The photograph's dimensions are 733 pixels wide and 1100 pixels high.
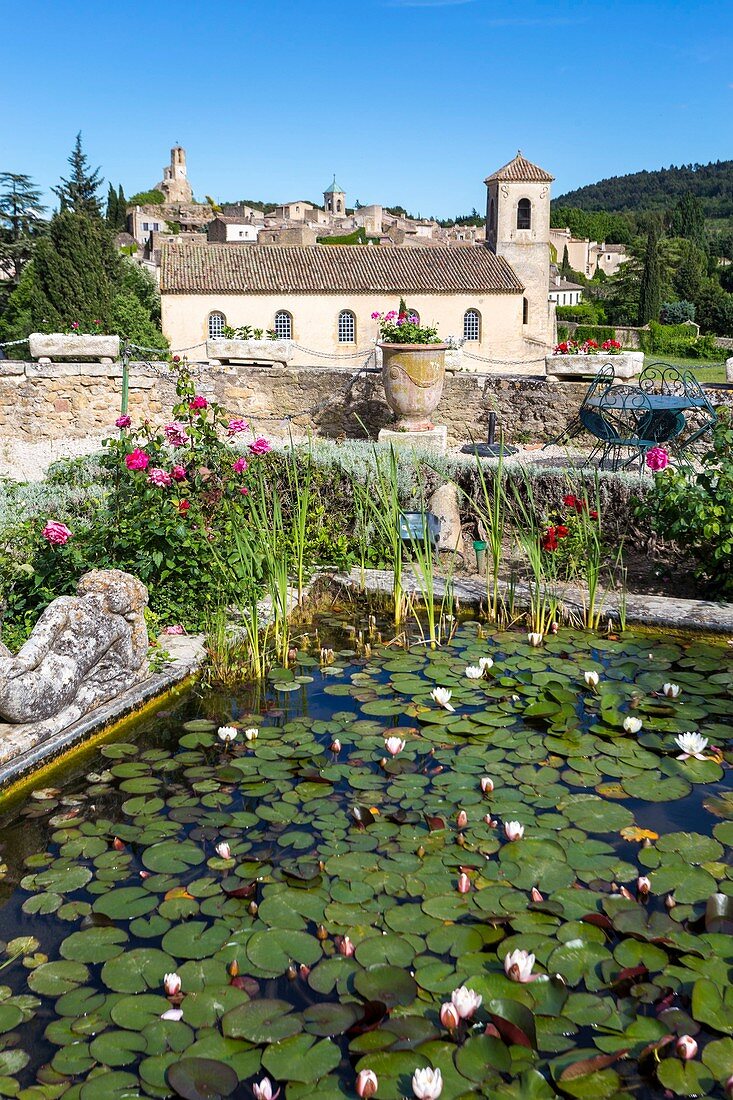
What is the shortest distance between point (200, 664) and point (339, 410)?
5.75m

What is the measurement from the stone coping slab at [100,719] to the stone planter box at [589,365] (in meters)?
5.83

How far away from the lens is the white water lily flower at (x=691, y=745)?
12.1ft

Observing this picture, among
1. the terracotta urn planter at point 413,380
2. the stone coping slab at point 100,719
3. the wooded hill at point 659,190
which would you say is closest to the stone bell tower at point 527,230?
the terracotta urn planter at point 413,380

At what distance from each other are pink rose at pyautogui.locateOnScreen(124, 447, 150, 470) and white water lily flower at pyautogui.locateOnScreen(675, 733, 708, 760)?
120 inches

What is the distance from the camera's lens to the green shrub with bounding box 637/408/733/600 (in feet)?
17.3

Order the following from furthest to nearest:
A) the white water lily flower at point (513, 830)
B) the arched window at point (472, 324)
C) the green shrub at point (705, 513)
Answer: the arched window at point (472, 324) < the green shrub at point (705, 513) < the white water lily flower at point (513, 830)

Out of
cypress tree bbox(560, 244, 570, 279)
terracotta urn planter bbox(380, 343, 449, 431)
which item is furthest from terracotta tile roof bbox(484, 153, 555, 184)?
cypress tree bbox(560, 244, 570, 279)

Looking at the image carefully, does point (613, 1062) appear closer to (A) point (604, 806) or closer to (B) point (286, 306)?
(A) point (604, 806)

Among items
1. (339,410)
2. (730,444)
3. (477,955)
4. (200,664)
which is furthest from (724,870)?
(339,410)

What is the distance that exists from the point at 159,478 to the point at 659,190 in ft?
540

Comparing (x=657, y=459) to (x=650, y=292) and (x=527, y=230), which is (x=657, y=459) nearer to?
(x=527, y=230)

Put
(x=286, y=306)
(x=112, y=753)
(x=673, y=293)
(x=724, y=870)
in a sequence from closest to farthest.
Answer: (x=724, y=870), (x=112, y=753), (x=286, y=306), (x=673, y=293)

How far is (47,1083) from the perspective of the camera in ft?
7.24

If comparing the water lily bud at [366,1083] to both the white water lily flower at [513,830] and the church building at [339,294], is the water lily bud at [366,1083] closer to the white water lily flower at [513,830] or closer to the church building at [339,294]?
the white water lily flower at [513,830]
